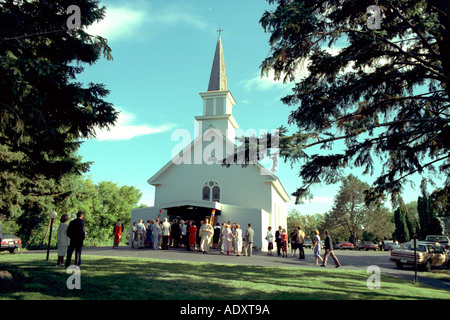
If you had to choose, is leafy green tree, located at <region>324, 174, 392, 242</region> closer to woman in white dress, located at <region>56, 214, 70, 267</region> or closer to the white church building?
the white church building

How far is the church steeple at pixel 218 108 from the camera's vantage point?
32.6m

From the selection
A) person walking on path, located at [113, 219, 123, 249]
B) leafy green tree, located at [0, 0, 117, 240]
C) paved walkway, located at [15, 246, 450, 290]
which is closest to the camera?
leafy green tree, located at [0, 0, 117, 240]

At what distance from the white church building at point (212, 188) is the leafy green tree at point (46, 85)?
13434 mm

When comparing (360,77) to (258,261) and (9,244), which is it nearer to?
(258,261)

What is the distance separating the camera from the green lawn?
6.65 metres

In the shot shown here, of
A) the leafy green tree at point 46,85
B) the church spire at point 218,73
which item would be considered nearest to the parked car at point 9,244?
the leafy green tree at point 46,85

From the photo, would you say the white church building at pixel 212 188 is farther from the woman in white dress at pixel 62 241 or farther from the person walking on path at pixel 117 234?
the woman in white dress at pixel 62 241

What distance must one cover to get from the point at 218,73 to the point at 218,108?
484 cm

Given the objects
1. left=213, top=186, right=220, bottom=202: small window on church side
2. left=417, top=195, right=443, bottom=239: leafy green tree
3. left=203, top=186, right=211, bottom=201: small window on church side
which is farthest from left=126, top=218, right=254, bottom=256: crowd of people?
left=417, top=195, right=443, bottom=239: leafy green tree

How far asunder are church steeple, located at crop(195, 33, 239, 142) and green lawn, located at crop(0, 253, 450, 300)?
2321cm

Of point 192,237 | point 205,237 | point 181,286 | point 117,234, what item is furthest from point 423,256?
point 117,234

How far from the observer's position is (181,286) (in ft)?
24.8
